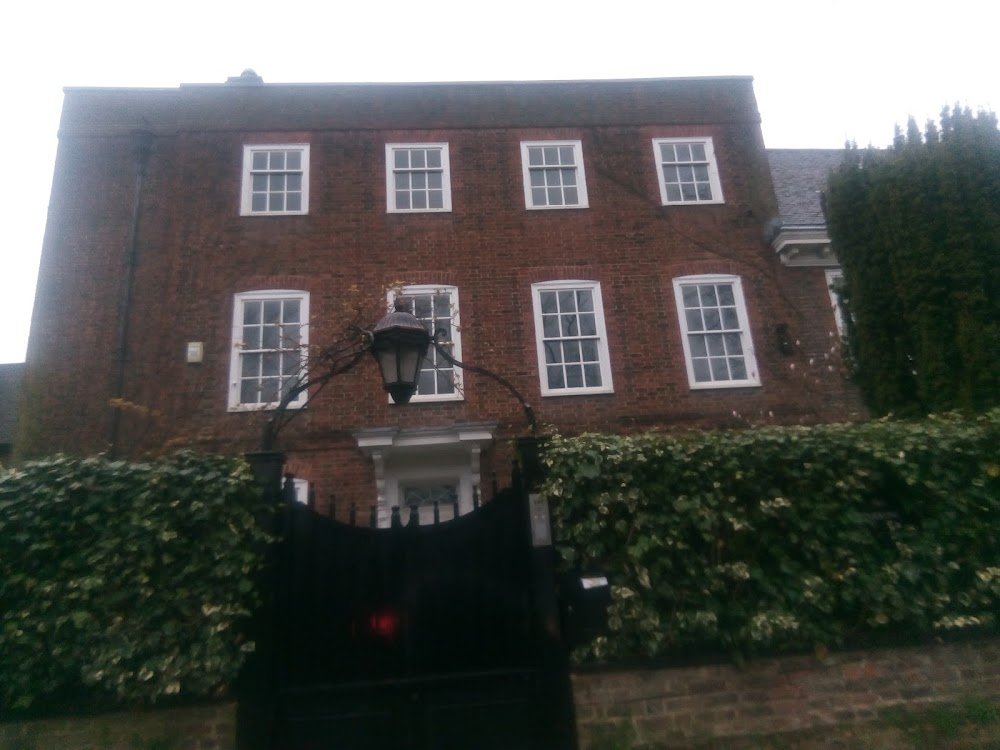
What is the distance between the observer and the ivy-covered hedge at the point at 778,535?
4.99 meters

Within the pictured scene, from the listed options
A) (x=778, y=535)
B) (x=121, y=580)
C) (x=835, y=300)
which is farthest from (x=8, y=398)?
(x=835, y=300)

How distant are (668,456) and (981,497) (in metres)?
2.45

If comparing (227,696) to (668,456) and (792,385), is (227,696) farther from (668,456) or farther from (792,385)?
(792,385)

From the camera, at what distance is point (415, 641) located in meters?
5.06

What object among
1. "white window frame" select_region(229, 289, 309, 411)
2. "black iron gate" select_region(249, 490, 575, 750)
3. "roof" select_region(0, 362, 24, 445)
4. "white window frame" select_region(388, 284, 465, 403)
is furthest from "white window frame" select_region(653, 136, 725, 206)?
"roof" select_region(0, 362, 24, 445)

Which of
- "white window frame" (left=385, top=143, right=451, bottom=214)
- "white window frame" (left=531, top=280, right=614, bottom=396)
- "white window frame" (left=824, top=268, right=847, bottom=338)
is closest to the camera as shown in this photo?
"white window frame" (left=531, top=280, right=614, bottom=396)

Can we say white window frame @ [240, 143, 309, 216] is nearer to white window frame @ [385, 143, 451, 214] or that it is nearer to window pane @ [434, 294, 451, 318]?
white window frame @ [385, 143, 451, 214]

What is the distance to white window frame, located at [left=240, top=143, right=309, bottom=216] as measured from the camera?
38.1ft

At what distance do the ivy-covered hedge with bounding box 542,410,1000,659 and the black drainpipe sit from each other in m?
8.04

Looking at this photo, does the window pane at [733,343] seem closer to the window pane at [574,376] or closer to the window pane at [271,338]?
the window pane at [574,376]

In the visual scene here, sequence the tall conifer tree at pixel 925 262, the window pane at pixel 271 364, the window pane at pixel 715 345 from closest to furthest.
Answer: the tall conifer tree at pixel 925 262
the window pane at pixel 271 364
the window pane at pixel 715 345

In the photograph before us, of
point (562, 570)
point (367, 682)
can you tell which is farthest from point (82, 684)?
point (562, 570)

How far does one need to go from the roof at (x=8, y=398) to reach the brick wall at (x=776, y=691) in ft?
49.8

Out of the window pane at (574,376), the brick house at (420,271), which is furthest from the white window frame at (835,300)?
the window pane at (574,376)
